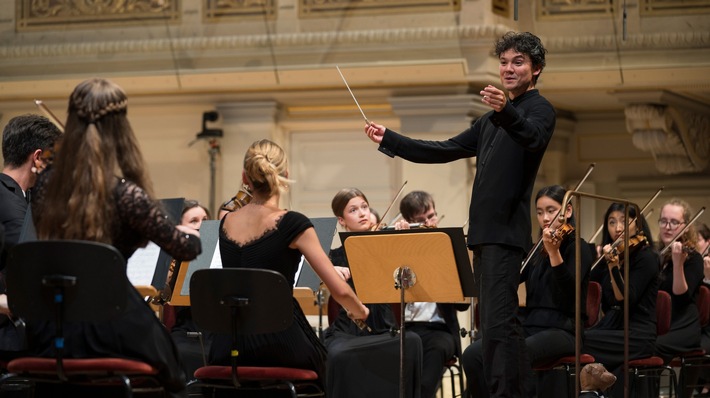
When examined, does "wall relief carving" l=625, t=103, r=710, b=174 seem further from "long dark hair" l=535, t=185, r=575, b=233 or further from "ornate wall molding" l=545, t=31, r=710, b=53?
"long dark hair" l=535, t=185, r=575, b=233

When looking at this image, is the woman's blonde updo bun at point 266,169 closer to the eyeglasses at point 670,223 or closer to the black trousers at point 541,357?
the black trousers at point 541,357

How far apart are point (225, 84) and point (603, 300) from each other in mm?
3816

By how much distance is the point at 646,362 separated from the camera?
4.82 metres

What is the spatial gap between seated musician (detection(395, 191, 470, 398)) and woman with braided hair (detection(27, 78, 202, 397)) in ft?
7.48

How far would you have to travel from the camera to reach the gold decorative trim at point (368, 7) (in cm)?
767

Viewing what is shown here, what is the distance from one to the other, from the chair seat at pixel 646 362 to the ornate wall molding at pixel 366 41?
10.8 feet

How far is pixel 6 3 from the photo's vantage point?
8422mm

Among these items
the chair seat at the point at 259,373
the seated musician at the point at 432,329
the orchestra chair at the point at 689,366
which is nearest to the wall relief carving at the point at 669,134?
the orchestra chair at the point at 689,366

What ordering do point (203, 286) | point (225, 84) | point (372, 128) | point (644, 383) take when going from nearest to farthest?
1. point (203, 286)
2. point (372, 128)
3. point (644, 383)
4. point (225, 84)

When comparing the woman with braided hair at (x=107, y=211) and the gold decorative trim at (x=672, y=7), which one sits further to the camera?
the gold decorative trim at (x=672, y=7)

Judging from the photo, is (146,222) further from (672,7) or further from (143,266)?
(672,7)

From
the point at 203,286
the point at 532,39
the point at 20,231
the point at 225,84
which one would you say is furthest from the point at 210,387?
the point at 225,84

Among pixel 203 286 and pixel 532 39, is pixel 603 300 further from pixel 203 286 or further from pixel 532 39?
pixel 203 286

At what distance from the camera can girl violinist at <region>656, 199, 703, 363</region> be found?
218 inches
